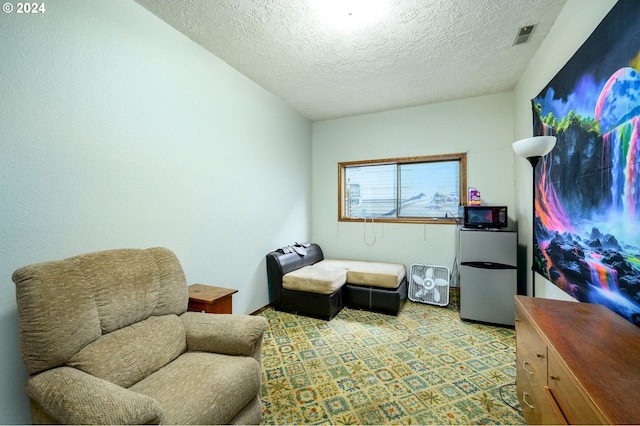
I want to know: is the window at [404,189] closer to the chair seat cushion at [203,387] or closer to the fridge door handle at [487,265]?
the fridge door handle at [487,265]

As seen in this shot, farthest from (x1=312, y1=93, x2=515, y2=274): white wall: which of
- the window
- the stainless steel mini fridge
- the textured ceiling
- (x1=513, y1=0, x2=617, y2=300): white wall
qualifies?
the stainless steel mini fridge

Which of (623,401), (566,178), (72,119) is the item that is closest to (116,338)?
(72,119)

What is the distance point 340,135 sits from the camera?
4.43m

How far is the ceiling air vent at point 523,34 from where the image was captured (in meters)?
2.21

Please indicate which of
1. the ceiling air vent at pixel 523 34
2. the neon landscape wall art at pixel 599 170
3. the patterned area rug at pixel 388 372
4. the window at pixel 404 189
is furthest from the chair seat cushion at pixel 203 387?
the ceiling air vent at pixel 523 34

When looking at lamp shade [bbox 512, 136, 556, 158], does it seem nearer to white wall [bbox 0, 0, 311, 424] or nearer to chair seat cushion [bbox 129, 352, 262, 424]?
chair seat cushion [bbox 129, 352, 262, 424]

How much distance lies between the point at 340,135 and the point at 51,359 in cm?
417

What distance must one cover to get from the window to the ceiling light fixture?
7.29 ft

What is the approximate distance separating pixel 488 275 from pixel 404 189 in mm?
1714

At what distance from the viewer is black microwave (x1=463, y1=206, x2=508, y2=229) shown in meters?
3.01

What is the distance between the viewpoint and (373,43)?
2.40m

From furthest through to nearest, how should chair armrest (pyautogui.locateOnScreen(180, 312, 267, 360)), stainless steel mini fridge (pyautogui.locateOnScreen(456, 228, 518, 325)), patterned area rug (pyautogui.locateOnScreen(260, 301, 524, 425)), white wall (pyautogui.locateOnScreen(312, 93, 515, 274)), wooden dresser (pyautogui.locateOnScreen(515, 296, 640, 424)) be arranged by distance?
1. white wall (pyautogui.locateOnScreen(312, 93, 515, 274))
2. stainless steel mini fridge (pyautogui.locateOnScreen(456, 228, 518, 325))
3. patterned area rug (pyautogui.locateOnScreen(260, 301, 524, 425))
4. chair armrest (pyautogui.locateOnScreen(180, 312, 267, 360))
5. wooden dresser (pyautogui.locateOnScreen(515, 296, 640, 424))

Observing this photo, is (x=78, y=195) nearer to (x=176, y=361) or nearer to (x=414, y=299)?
(x=176, y=361)

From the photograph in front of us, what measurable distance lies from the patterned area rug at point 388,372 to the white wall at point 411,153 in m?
1.21
